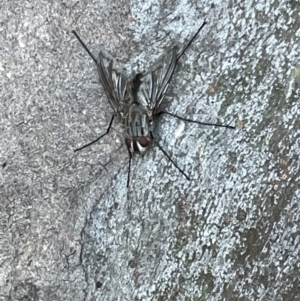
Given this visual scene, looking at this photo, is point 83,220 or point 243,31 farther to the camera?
point 83,220

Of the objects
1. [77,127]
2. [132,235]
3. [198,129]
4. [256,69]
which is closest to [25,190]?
[77,127]

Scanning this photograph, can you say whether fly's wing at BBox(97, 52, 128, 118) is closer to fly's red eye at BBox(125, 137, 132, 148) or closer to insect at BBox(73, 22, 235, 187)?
insect at BBox(73, 22, 235, 187)

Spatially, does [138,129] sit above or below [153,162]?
above

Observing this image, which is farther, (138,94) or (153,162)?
(138,94)

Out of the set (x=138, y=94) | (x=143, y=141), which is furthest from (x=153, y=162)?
(x=138, y=94)

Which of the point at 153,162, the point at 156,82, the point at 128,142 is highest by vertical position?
the point at 156,82

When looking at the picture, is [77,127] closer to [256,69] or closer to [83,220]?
[83,220]

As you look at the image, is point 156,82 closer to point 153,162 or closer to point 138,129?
point 138,129
